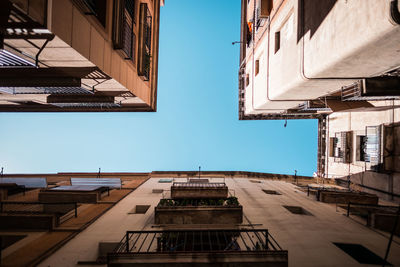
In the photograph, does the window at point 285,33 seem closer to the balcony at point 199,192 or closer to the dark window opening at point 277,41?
the dark window opening at point 277,41

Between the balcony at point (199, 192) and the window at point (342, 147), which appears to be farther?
the window at point (342, 147)

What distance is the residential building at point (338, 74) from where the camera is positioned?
6.53m

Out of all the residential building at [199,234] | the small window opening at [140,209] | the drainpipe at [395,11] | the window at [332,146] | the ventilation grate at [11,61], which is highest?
the drainpipe at [395,11]

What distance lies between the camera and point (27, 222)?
905 centimetres

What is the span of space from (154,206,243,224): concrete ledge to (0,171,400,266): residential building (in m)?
0.05

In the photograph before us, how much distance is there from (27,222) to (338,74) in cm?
1627

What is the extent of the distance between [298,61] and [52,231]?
15063 mm

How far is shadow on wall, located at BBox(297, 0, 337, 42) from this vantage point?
27.7 feet

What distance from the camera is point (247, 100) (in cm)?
2009

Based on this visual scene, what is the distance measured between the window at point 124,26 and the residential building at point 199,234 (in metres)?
9.47

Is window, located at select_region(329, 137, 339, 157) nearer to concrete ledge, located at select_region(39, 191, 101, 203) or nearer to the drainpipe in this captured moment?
the drainpipe

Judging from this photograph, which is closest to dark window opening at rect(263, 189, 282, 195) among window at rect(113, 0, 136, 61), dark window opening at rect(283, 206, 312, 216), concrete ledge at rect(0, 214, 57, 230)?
dark window opening at rect(283, 206, 312, 216)

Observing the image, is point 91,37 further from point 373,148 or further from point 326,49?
point 373,148

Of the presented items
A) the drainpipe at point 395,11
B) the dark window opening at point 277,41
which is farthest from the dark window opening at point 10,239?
the dark window opening at point 277,41
